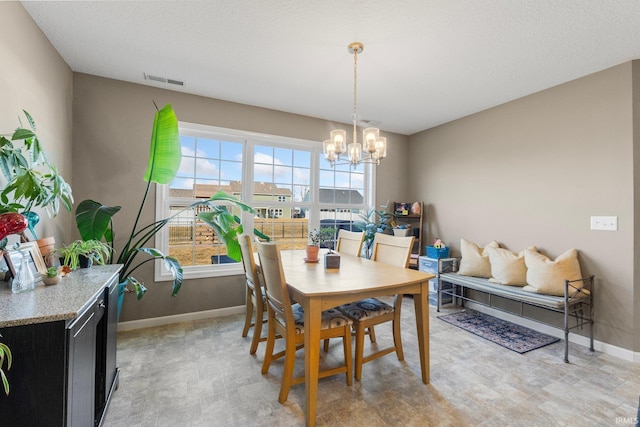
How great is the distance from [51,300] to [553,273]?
3721 mm

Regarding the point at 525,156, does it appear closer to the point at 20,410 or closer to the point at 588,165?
the point at 588,165

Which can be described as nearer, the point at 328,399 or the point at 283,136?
the point at 328,399

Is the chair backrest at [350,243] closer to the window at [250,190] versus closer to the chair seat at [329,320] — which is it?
the window at [250,190]

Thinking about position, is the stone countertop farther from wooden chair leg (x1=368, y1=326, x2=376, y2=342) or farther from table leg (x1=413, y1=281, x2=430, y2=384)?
wooden chair leg (x1=368, y1=326, x2=376, y2=342)

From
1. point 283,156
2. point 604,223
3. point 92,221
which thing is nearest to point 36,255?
point 92,221

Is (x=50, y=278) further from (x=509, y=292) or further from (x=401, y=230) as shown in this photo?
(x=401, y=230)

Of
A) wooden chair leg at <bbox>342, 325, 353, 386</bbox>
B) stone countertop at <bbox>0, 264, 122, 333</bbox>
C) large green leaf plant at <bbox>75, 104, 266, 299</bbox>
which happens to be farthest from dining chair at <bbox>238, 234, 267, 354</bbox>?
stone countertop at <bbox>0, 264, 122, 333</bbox>

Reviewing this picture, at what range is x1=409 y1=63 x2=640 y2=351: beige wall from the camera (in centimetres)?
258

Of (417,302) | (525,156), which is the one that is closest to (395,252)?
(417,302)

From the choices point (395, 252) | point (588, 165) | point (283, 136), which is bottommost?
point (395, 252)

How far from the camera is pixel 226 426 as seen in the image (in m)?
1.70

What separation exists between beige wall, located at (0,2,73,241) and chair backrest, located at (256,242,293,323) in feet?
5.83

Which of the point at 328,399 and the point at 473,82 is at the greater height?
the point at 473,82

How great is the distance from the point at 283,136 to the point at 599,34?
3151 millimetres
